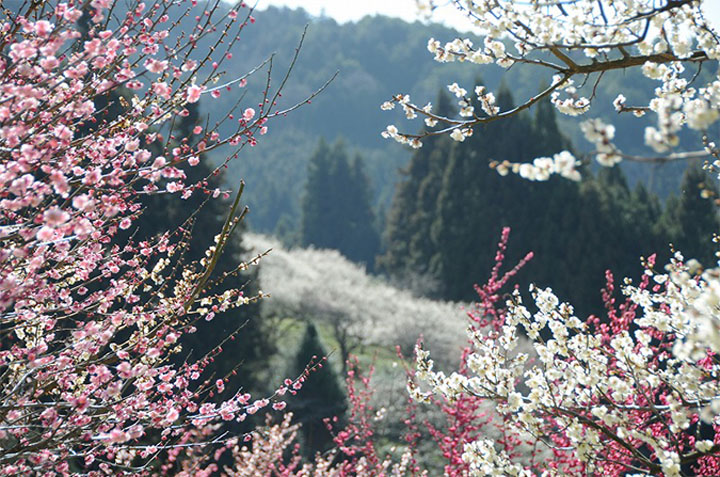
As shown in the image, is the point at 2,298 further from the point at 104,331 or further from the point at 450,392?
the point at 450,392

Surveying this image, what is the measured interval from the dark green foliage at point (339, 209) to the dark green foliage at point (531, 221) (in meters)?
10.3

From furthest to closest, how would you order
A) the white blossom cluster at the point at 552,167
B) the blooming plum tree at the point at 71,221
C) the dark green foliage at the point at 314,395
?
1. the dark green foliage at the point at 314,395
2. the blooming plum tree at the point at 71,221
3. the white blossom cluster at the point at 552,167

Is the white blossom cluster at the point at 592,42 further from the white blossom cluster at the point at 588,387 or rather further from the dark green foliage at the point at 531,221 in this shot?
the dark green foliage at the point at 531,221

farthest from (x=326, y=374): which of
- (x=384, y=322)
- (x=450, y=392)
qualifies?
(x=450, y=392)

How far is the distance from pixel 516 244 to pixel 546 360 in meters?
21.9

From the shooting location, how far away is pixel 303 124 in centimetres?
7281

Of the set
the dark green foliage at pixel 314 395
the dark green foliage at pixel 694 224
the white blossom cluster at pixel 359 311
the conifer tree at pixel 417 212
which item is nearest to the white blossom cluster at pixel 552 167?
the dark green foliage at pixel 314 395

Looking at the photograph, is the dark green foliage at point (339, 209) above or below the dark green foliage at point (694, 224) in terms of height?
below

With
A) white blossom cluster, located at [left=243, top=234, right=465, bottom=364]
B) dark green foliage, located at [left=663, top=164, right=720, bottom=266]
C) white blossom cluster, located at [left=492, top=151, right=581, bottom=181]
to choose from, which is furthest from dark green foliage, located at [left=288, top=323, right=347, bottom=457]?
dark green foliage, located at [left=663, top=164, right=720, bottom=266]

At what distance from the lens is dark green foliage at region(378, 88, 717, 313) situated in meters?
23.1

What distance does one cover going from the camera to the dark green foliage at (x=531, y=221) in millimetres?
23062

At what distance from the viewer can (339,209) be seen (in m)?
42.1

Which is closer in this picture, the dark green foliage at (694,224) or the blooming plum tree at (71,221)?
the blooming plum tree at (71,221)

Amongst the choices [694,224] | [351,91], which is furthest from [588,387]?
[351,91]
